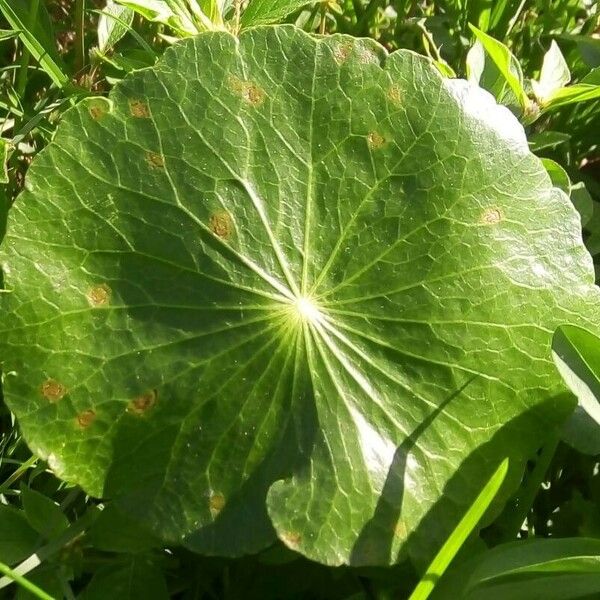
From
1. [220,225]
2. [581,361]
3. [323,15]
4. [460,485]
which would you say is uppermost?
[323,15]

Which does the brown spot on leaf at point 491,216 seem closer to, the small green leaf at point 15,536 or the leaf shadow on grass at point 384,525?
the leaf shadow on grass at point 384,525

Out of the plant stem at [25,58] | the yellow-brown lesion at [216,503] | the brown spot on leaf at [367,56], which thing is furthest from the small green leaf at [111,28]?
the yellow-brown lesion at [216,503]

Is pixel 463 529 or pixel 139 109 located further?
pixel 139 109

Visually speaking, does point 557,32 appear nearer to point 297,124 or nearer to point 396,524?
point 297,124

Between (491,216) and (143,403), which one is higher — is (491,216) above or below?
above

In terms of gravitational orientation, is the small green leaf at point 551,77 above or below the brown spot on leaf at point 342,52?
above

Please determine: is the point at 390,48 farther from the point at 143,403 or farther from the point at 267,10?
the point at 143,403

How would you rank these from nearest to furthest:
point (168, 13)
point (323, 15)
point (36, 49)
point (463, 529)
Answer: point (463, 529), point (168, 13), point (36, 49), point (323, 15)

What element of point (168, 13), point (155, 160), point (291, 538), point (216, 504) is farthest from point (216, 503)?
point (168, 13)
